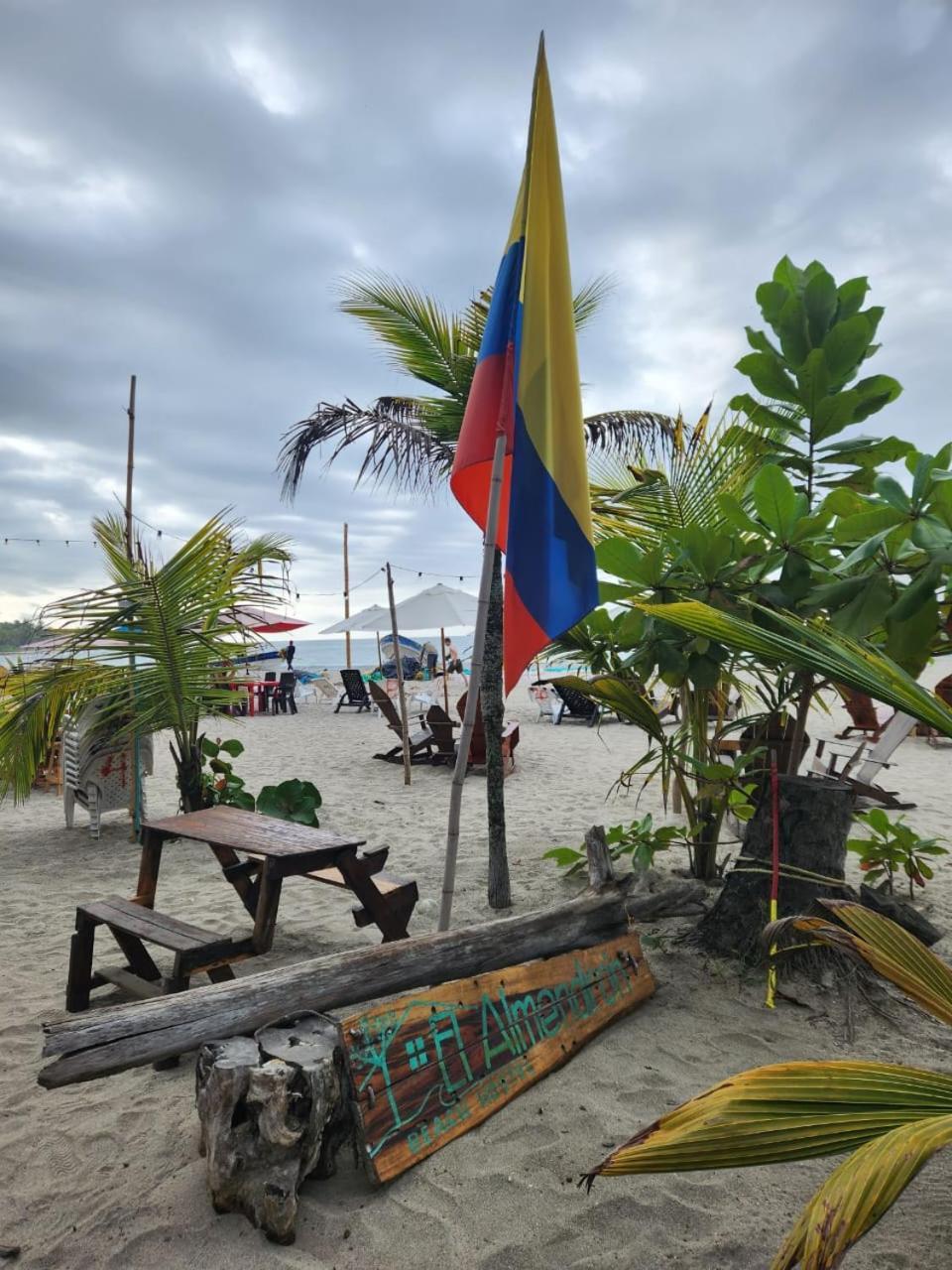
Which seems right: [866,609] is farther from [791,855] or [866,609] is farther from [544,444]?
[791,855]

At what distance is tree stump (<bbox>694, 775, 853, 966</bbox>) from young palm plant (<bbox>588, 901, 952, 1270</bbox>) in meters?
1.85

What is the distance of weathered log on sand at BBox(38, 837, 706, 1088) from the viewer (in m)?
1.86

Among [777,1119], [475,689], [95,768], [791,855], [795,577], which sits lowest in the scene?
[95,768]

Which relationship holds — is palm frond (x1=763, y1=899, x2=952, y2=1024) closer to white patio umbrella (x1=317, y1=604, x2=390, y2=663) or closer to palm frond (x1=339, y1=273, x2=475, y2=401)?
palm frond (x1=339, y1=273, x2=475, y2=401)

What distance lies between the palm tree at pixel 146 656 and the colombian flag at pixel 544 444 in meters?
2.67

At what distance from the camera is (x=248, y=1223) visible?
181 centimetres

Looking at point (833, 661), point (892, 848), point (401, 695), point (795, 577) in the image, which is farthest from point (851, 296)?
point (401, 695)

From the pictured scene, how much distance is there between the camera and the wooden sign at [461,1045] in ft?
6.58

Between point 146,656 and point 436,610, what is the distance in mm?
8838

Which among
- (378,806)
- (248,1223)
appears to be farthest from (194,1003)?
(378,806)

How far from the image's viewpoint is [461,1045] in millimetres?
2264

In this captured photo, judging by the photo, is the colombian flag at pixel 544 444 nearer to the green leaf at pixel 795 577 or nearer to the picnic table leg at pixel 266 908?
the green leaf at pixel 795 577

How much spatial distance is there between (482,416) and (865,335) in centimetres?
132

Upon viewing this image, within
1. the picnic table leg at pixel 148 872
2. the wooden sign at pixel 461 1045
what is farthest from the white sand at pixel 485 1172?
the picnic table leg at pixel 148 872
